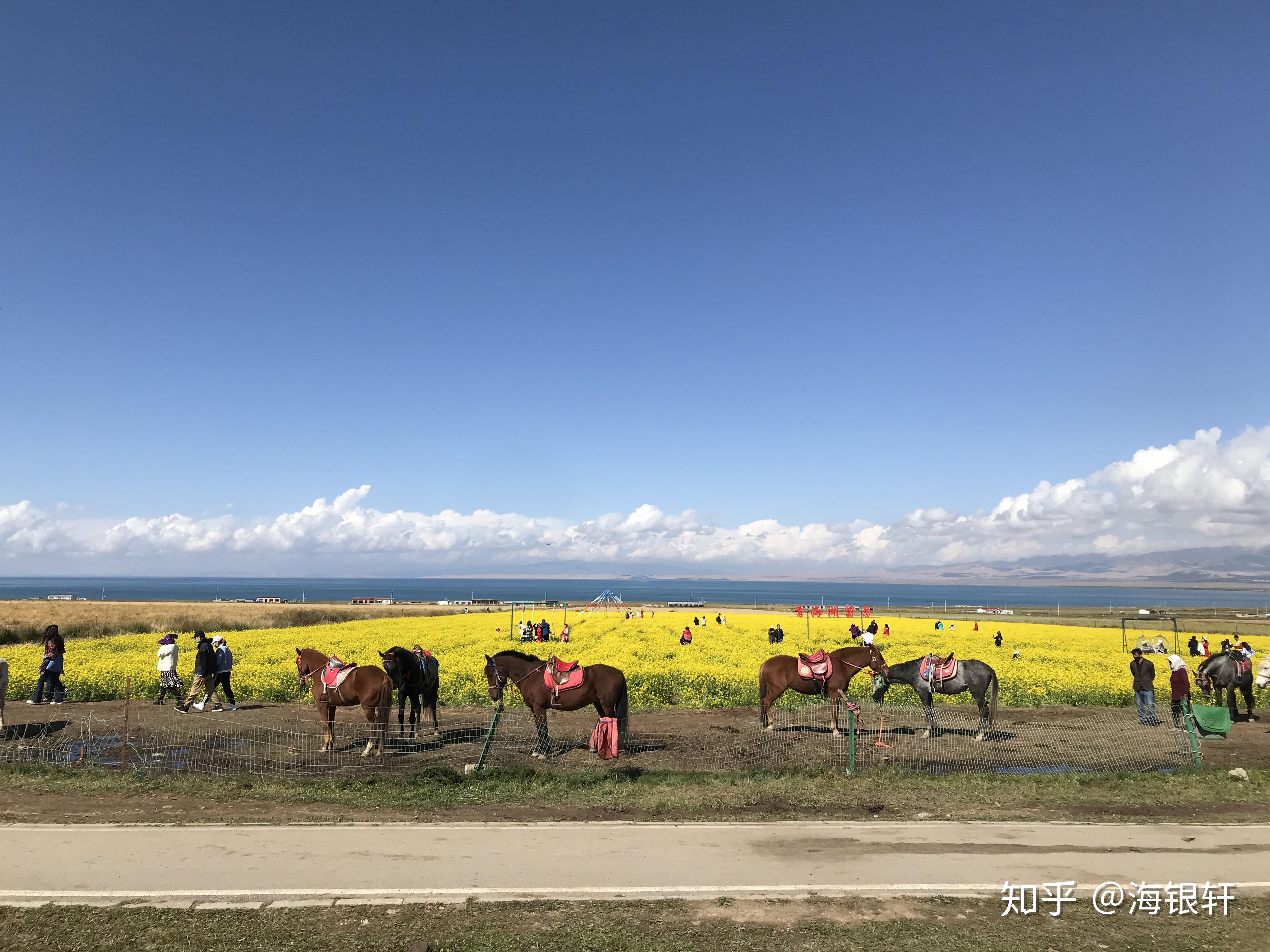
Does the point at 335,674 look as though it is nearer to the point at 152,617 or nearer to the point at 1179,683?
the point at 1179,683

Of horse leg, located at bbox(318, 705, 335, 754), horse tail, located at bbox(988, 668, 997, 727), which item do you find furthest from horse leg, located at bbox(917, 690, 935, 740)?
horse leg, located at bbox(318, 705, 335, 754)

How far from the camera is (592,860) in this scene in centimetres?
985

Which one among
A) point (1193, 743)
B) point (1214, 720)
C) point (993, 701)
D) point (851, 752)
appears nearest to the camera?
point (851, 752)

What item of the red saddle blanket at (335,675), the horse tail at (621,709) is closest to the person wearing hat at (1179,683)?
the horse tail at (621,709)

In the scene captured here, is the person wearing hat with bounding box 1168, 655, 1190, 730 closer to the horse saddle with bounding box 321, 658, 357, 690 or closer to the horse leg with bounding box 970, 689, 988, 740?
the horse leg with bounding box 970, 689, 988, 740

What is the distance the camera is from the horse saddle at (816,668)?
18719mm

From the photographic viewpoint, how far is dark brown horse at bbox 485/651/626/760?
15609 millimetres

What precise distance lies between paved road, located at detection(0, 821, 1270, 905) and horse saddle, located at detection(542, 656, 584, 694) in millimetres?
4320

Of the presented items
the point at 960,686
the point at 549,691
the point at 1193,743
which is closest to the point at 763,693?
the point at 960,686

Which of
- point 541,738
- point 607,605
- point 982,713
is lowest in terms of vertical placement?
point 607,605

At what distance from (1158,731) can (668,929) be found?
16966 millimetres

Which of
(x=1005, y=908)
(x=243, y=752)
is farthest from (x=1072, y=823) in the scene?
(x=243, y=752)

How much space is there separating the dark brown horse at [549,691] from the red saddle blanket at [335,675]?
3228mm

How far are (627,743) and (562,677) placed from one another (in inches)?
105
